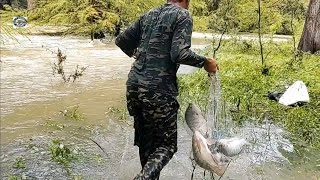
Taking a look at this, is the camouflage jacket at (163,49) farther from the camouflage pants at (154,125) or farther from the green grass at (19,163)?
the green grass at (19,163)

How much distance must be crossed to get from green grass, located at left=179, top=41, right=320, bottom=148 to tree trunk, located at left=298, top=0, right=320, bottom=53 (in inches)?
17.6

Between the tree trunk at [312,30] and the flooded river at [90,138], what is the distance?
4.42m

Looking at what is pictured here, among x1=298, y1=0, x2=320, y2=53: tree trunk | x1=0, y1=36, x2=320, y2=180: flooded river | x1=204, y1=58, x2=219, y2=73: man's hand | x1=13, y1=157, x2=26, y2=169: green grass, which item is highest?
x1=204, y1=58, x2=219, y2=73: man's hand

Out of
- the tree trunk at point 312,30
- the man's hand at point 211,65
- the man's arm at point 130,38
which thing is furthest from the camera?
the tree trunk at point 312,30

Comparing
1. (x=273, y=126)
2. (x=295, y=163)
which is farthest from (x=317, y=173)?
(x=273, y=126)

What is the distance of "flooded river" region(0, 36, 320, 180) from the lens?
156 inches

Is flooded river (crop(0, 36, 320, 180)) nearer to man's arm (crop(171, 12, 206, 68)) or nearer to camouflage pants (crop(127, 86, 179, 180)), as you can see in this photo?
camouflage pants (crop(127, 86, 179, 180))

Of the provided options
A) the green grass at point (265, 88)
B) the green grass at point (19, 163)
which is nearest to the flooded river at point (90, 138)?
the green grass at point (19, 163)

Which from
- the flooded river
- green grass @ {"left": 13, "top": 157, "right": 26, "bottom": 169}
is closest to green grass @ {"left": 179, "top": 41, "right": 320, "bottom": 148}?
the flooded river

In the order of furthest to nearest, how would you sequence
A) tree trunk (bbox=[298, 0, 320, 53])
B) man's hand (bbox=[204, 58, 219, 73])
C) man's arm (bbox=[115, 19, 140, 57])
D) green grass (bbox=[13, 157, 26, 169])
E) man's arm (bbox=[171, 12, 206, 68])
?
tree trunk (bbox=[298, 0, 320, 53]) < green grass (bbox=[13, 157, 26, 169]) < man's arm (bbox=[115, 19, 140, 57]) < man's hand (bbox=[204, 58, 219, 73]) < man's arm (bbox=[171, 12, 206, 68])

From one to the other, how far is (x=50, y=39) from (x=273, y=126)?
12.7 metres

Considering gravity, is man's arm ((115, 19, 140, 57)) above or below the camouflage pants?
above

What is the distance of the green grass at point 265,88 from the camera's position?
5570 millimetres

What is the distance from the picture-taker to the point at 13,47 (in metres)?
14.0
